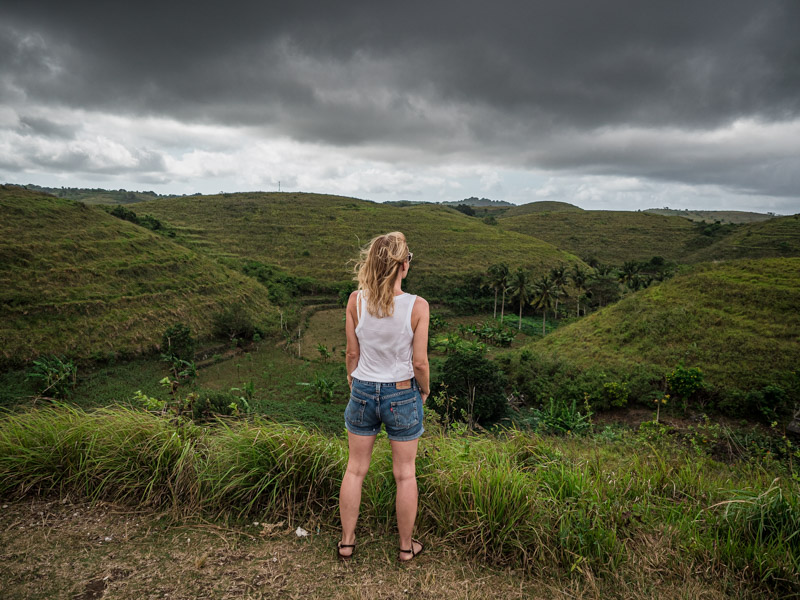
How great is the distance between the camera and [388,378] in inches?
92.6

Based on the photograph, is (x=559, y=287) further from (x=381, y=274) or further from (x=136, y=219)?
(x=136, y=219)

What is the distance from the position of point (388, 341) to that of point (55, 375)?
2586 cm

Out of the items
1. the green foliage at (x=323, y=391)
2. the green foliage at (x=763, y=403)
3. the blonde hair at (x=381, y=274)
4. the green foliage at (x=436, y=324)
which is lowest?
the green foliage at (x=323, y=391)

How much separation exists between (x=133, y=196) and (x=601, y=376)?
14910 cm

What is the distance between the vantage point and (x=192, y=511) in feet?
8.96

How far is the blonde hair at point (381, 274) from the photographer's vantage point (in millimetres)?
2297

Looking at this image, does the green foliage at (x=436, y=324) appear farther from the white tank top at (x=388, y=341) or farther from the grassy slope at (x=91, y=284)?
the white tank top at (x=388, y=341)

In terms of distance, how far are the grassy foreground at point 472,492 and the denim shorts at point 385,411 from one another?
23.8 inches

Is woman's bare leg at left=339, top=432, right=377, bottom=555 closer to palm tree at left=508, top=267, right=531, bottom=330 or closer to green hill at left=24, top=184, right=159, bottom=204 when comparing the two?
palm tree at left=508, top=267, right=531, bottom=330

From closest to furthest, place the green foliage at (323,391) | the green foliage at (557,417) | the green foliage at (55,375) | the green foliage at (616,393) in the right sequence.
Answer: the green foliage at (557,417) < the green foliage at (616,393) < the green foliage at (55,375) < the green foliage at (323,391)

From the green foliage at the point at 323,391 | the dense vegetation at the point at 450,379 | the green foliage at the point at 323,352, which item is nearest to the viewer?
the dense vegetation at the point at 450,379

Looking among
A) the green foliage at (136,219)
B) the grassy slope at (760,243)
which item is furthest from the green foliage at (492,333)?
the grassy slope at (760,243)

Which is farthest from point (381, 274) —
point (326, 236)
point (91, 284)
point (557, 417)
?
point (326, 236)

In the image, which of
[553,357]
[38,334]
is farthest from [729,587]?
[38,334]
